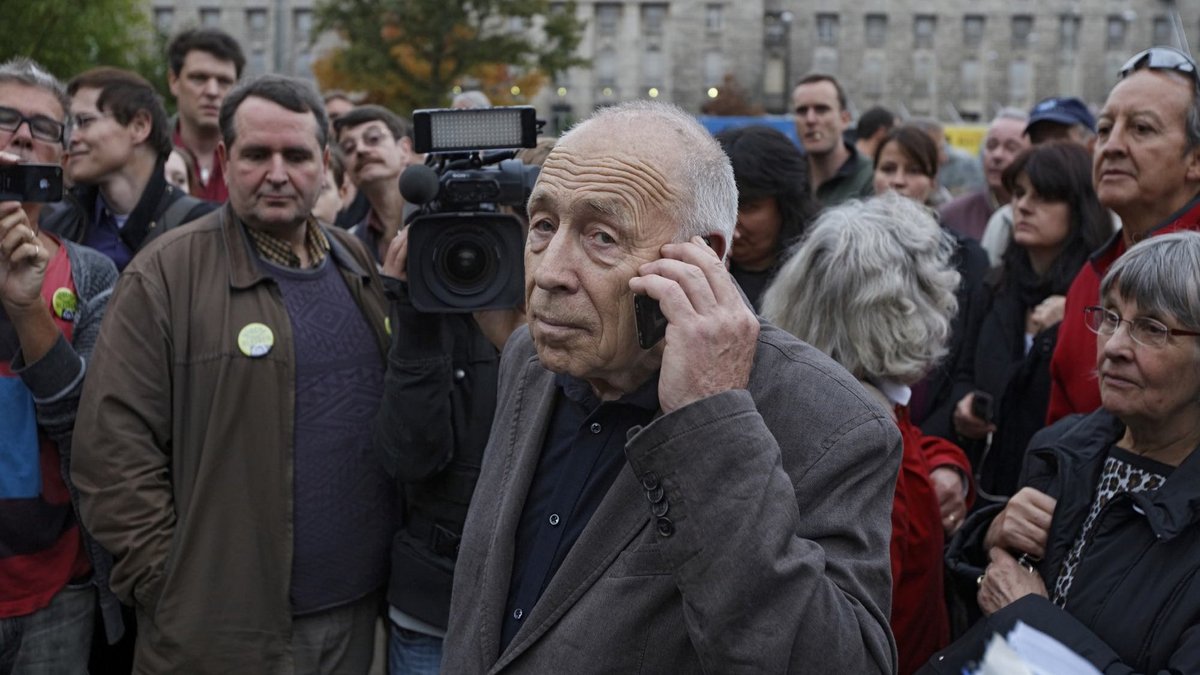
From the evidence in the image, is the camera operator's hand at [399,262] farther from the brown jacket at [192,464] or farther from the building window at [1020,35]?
the building window at [1020,35]

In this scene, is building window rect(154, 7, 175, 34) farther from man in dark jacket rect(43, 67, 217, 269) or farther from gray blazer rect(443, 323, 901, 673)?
gray blazer rect(443, 323, 901, 673)

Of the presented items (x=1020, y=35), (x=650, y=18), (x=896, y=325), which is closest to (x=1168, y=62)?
(x=896, y=325)

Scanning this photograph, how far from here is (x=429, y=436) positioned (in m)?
3.39

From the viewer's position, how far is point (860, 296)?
3.22m

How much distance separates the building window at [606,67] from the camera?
207 feet

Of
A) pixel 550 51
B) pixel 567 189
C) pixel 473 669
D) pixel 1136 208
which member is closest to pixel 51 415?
pixel 473 669

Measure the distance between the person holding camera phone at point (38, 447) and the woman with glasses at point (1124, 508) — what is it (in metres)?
2.52

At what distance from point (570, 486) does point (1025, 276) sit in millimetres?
3274

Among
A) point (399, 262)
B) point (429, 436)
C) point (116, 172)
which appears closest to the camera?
point (399, 262)

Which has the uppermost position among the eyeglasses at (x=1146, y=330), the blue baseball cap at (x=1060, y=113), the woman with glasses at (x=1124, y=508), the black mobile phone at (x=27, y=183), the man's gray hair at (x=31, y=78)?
the man's gray hair at (x=31, y=78)

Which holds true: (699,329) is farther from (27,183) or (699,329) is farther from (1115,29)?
(1115,29)

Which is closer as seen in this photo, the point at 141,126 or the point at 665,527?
the point at 665,527

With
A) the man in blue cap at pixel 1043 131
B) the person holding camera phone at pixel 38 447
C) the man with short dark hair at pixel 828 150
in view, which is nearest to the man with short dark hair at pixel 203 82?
the person holding camera phone at pixel 38 447

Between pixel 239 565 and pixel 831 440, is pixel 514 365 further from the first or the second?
pixel 239 565
